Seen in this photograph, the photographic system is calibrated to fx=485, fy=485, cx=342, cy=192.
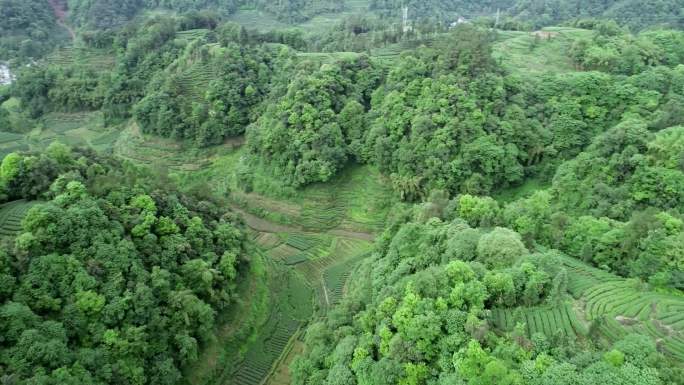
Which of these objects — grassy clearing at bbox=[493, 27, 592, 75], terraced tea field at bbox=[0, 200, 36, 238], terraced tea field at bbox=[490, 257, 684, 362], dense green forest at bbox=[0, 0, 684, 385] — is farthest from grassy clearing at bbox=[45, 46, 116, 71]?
terraced tea field at bbox=[490, 257, 684, 362]

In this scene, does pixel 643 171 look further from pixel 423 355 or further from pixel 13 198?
pixel 13 198

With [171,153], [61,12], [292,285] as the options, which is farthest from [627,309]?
[61,12]

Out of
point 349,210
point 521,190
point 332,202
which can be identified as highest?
point 521,190

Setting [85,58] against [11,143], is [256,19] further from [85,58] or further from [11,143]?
[11,143]

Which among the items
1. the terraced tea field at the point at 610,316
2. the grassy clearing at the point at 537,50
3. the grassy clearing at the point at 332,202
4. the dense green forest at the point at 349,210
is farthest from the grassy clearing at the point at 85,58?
the terraced tea field at the point at 610,316

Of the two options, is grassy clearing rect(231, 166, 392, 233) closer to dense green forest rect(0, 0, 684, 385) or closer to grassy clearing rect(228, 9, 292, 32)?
dense green forest rect(0, 0, 684, 385)

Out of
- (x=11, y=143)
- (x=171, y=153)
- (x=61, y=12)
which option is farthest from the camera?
(x=61, y=12)
